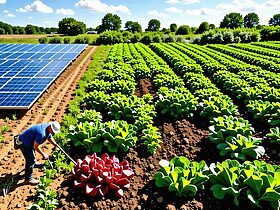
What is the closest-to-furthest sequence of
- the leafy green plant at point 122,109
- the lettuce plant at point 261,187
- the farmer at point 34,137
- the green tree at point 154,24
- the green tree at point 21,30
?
the lettuce plant at point 261,187 → the farmer at point 34,137 → the leafy green plant at point 122,109 → the green tree at point 21,30 → the green tree at point 154,24

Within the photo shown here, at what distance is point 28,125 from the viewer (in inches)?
381

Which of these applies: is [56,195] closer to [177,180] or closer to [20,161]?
[20,161]

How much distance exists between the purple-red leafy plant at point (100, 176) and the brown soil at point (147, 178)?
178 millimetres

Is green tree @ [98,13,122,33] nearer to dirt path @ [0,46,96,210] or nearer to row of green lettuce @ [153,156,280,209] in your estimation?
dirt path @ [0,46,96,210]

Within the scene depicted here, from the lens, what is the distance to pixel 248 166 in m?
5.65

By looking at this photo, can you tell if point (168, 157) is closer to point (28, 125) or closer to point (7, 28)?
point (28, 125)

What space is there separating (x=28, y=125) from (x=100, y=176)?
4.75 metres

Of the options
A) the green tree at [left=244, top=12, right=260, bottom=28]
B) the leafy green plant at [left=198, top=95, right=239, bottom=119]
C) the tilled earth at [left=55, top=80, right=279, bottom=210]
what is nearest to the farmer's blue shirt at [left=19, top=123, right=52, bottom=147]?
the tilled earth at [left=55, top=80, right=279, bottom=210]

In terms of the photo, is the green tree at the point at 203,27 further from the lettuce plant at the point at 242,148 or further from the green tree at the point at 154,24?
the lettuce plant at the point at 242,148

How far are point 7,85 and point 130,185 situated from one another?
847 centimetres

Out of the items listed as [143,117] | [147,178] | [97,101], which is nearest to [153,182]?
[147,178]

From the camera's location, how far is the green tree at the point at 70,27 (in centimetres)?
7094

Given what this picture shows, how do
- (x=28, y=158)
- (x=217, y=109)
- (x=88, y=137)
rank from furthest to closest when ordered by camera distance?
(x=217, y=109)
(x=88, y=137)
(x=28, y=158)

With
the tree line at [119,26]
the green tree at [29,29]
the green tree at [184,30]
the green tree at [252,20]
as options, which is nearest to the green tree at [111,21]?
the tree line at [119,26]
